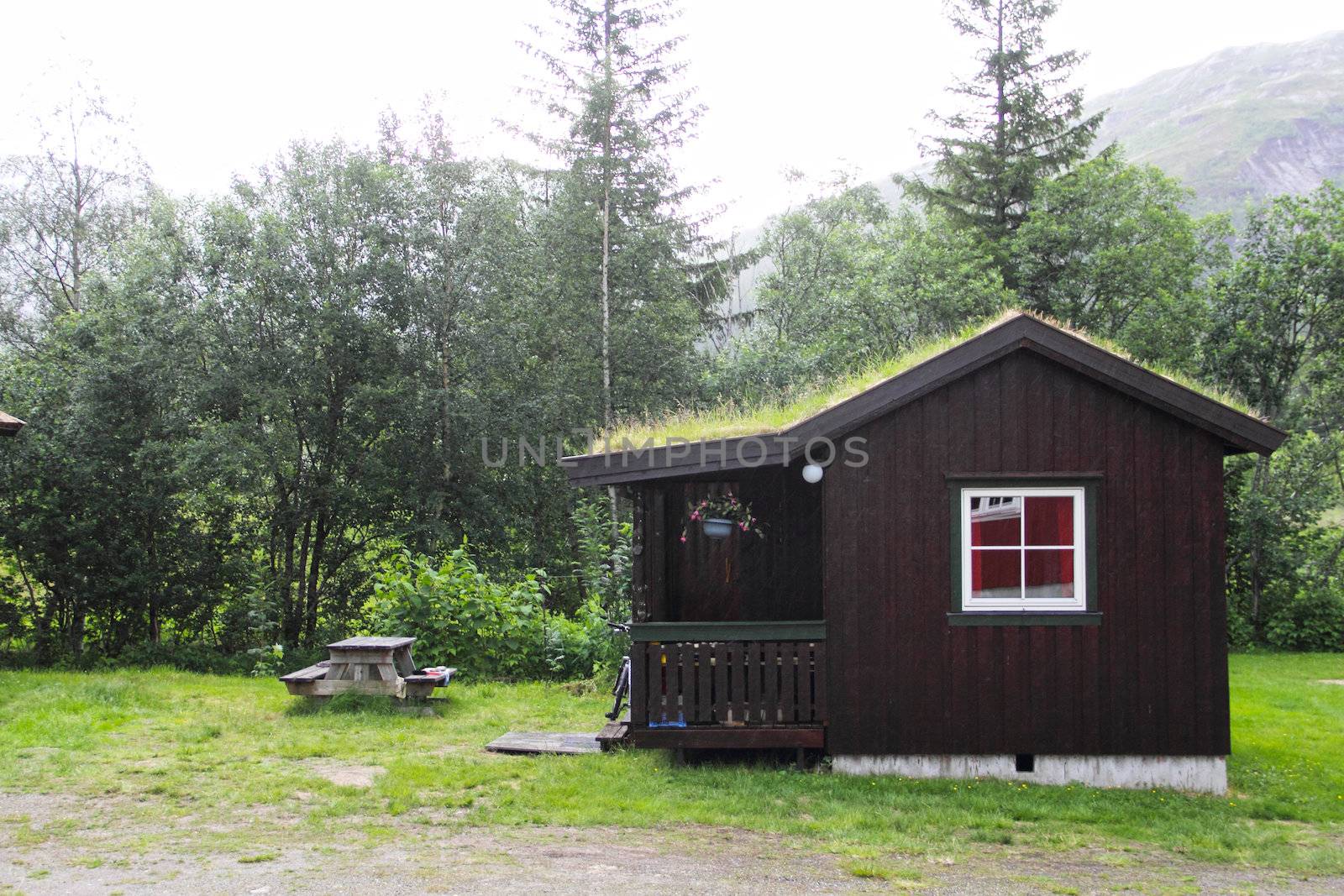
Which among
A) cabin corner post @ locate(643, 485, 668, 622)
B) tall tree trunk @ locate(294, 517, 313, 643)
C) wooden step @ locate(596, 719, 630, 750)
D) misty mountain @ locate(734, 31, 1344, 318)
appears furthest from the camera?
misty mountain @ locate(734, 31, 1344, 318)

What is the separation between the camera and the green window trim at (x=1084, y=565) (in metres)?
8.00

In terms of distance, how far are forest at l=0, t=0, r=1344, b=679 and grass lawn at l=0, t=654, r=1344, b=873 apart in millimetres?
3674

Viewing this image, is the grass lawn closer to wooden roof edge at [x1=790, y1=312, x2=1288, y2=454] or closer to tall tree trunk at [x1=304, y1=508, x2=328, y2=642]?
wooden roof edge at [x1=790, y1=312, x2=1288, y2=454]

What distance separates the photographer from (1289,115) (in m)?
143

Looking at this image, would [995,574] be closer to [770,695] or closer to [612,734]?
[770,695]

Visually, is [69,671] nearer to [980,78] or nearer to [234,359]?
[234,359]

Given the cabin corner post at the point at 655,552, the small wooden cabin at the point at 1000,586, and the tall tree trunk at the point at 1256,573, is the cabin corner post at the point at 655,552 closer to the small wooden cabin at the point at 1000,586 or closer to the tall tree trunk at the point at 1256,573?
the small wooden cabin at the point at 1000,586

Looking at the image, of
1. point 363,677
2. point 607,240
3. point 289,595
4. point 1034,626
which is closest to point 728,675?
point 1034,626

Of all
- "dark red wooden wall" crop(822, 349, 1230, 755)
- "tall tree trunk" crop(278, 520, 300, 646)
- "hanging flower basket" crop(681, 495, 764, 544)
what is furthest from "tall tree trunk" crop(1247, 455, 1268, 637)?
"tall tree trunk" crop(278, 520, 300, 646)

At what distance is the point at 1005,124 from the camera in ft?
82.4

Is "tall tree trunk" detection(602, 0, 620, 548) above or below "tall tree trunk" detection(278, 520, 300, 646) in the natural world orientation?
above

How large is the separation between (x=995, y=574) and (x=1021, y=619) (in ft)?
1.26

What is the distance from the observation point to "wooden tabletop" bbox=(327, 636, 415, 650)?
10.4 metres

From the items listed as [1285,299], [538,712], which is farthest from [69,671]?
[1285,299]
